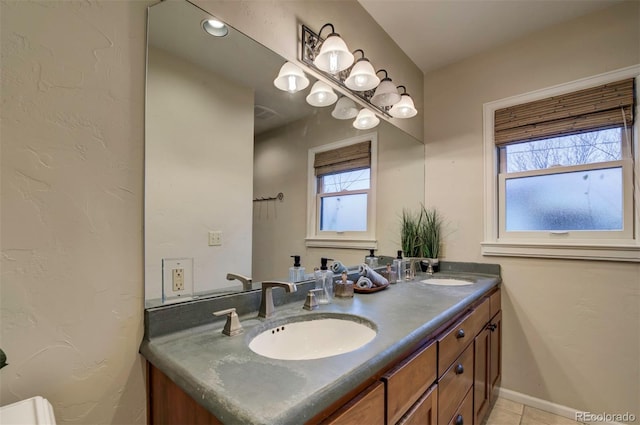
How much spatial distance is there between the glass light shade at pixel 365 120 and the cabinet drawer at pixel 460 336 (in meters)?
1.22

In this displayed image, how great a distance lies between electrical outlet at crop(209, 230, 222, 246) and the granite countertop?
28 centimetres

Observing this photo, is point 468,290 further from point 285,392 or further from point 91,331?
point 91,331

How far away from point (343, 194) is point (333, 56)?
0.74m

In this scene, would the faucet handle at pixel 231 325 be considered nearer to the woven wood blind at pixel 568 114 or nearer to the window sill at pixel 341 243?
the window sill at pixel 341 243

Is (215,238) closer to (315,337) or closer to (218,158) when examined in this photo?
(218,158)

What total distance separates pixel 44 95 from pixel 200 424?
854mm

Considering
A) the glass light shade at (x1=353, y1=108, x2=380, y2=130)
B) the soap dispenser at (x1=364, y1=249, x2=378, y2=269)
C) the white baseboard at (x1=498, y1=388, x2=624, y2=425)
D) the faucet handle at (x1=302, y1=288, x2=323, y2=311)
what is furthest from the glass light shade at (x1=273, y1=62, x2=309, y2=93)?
the white baseboard at (x1=498, y1=388, x2=624, y2=425)

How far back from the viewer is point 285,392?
1.98 ft

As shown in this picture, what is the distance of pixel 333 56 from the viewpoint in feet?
4.67

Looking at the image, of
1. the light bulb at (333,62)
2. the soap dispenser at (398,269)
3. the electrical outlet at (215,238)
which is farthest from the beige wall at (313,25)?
the soap dispenser at (398,269)

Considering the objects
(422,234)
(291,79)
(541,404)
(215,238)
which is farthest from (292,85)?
(541,404)

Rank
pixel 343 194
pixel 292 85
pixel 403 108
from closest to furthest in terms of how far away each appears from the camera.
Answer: pixel 292 85
pixel 343 194
pixel 403 108

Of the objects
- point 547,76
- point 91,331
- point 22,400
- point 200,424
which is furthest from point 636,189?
point 22,400

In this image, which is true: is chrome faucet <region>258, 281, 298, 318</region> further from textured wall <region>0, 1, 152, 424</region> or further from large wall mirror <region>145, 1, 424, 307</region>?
textured wall <region>0, 1, 152, 424</region>
